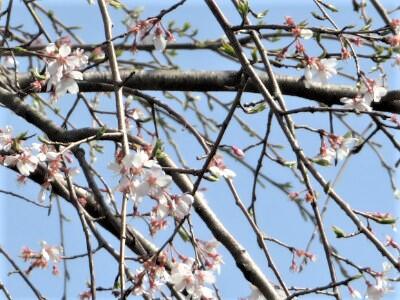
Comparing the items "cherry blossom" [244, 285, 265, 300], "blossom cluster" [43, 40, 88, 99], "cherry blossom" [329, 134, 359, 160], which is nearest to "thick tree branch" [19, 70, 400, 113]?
"blossom cluster" [43, 40, 88, 99]

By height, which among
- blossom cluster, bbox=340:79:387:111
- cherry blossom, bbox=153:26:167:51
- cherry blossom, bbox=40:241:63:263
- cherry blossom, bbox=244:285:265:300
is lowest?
cherry blossom, bbox=244:285:265:300

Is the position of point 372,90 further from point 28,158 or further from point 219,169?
point 28,158

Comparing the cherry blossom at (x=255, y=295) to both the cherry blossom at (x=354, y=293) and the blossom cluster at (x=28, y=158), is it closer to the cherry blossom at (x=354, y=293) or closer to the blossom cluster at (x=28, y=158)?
the cherry blossom at (x=354, y=293)

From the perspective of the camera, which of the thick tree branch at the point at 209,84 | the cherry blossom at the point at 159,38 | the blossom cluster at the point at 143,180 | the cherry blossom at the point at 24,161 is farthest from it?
the thick tree branch at the point at 209,84

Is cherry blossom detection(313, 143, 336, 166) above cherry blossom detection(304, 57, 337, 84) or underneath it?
underneath

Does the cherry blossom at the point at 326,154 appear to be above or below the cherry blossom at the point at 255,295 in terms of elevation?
above

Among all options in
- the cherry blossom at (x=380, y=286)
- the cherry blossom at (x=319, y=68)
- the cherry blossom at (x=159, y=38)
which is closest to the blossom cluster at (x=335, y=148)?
the cherry blossom at (x=319, y=68)

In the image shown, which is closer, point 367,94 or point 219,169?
point 219,169

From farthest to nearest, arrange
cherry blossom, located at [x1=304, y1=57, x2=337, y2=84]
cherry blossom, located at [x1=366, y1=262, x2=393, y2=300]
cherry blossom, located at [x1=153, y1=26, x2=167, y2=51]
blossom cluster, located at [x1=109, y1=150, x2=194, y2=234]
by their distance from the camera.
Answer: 1. cherry blossom, located at [x1=153, y1=26, x2=167, y2=51]
2. cherry blossom, located at [x1=304, y1=57, x2=337, y2=84]
3. cherry blossom, located at [x1=366, y1=262, x2=393, y2=300]
4. blossom cluster, located at [x1=109, y1=150, x2=194, y2=234]

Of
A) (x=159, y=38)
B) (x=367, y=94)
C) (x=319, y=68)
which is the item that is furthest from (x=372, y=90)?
(x=159, y=38)

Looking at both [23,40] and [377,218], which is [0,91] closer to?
[23,40]

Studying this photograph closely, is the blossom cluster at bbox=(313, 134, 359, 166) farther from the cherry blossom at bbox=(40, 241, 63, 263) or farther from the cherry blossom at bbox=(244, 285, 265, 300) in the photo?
the cherry blossom at bbox=(40, 241, 63, 263)

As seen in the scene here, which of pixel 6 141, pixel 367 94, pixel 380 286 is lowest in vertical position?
pixel 380 286

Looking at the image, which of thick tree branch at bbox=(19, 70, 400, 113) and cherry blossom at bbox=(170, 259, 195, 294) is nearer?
cherry blossom at bbox=(170, 259, 195, 294)
